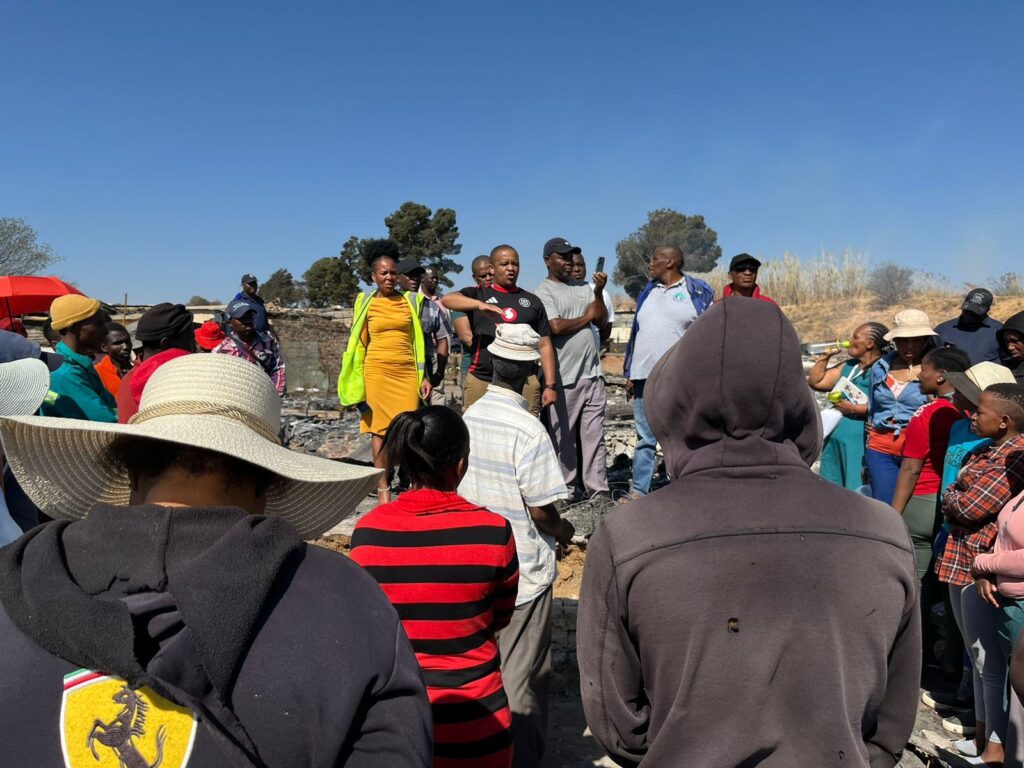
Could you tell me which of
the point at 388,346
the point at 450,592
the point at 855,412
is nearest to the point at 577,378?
the point at 388,346

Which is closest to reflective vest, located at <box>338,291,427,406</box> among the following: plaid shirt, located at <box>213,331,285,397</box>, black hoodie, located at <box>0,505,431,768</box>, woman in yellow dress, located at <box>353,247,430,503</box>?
woman in yellow dress, located at <box>353,247,430,503</box>

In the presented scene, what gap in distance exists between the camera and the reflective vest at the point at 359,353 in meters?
6.40

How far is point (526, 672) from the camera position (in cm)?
321

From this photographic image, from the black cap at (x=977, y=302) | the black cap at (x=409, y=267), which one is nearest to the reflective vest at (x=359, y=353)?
the black cap at (x=409, y=267)

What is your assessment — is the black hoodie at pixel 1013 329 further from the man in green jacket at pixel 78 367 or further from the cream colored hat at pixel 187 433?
the man in green jacket at pixel 78 367

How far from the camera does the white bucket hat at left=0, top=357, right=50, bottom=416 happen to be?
2.81 meters

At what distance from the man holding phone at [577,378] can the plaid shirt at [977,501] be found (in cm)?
326

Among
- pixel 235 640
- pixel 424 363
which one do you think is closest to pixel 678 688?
pixel 235 640

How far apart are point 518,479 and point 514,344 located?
748 millimetres

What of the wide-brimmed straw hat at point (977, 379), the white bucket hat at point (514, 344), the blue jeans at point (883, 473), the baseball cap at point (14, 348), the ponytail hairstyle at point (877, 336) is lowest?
the blue jeans at point (883, 473)

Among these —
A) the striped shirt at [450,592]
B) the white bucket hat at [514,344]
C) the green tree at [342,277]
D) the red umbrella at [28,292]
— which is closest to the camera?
the striped shirt at [450,592]

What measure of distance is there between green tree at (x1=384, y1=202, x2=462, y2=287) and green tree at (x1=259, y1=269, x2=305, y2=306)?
5.74 meters

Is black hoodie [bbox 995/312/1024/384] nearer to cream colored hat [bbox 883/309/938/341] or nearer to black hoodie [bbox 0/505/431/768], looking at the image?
cream colored hat [bbox 883/309/938/341]

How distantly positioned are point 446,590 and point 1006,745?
270cm
